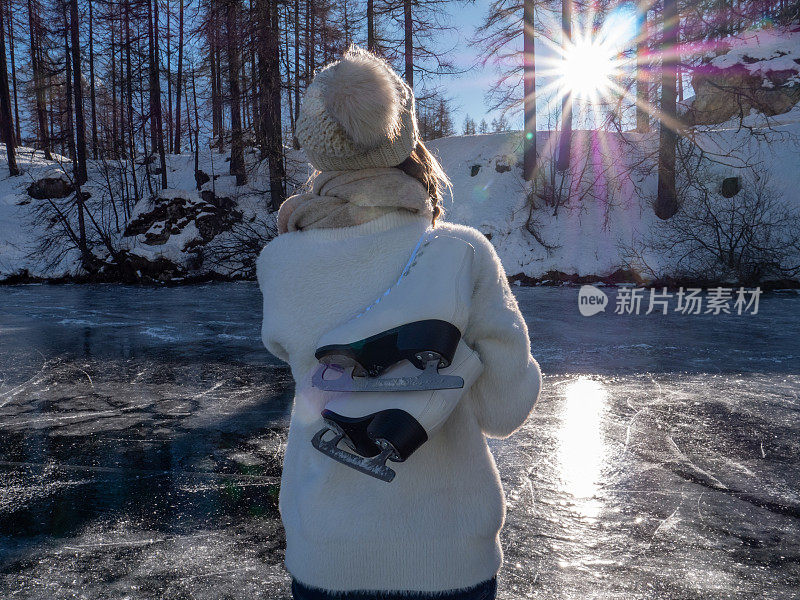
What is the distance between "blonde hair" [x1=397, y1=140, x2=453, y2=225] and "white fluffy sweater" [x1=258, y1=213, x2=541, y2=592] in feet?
0.41

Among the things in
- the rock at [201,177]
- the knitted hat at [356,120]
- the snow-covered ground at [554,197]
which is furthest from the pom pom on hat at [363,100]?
the rock at [201,177]

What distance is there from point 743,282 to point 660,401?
970cm

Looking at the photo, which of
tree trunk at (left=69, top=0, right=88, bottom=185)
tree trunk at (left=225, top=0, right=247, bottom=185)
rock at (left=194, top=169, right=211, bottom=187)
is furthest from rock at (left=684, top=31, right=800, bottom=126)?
tree trunk at (left=69, top=0, right=88, bottom=185)

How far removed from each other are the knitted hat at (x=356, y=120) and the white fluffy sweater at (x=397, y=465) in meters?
0.15

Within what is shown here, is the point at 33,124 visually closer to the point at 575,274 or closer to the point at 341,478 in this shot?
the point at 575,274

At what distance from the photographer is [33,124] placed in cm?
4125

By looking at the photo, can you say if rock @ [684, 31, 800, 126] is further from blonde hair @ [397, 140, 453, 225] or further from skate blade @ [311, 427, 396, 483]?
skate blade @ [311, 427, 396, 483]

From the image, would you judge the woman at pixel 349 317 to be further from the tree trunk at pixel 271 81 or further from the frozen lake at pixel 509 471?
the tree trunk at pixel 271 81

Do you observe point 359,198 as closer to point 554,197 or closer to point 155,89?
point 554,197

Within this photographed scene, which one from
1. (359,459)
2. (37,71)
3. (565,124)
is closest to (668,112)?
(565,124)

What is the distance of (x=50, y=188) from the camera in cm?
2528

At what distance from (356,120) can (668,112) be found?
57.3 ft

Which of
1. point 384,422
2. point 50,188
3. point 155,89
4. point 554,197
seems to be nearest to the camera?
point 384,422

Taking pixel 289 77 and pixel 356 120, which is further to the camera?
pixel 289 77
